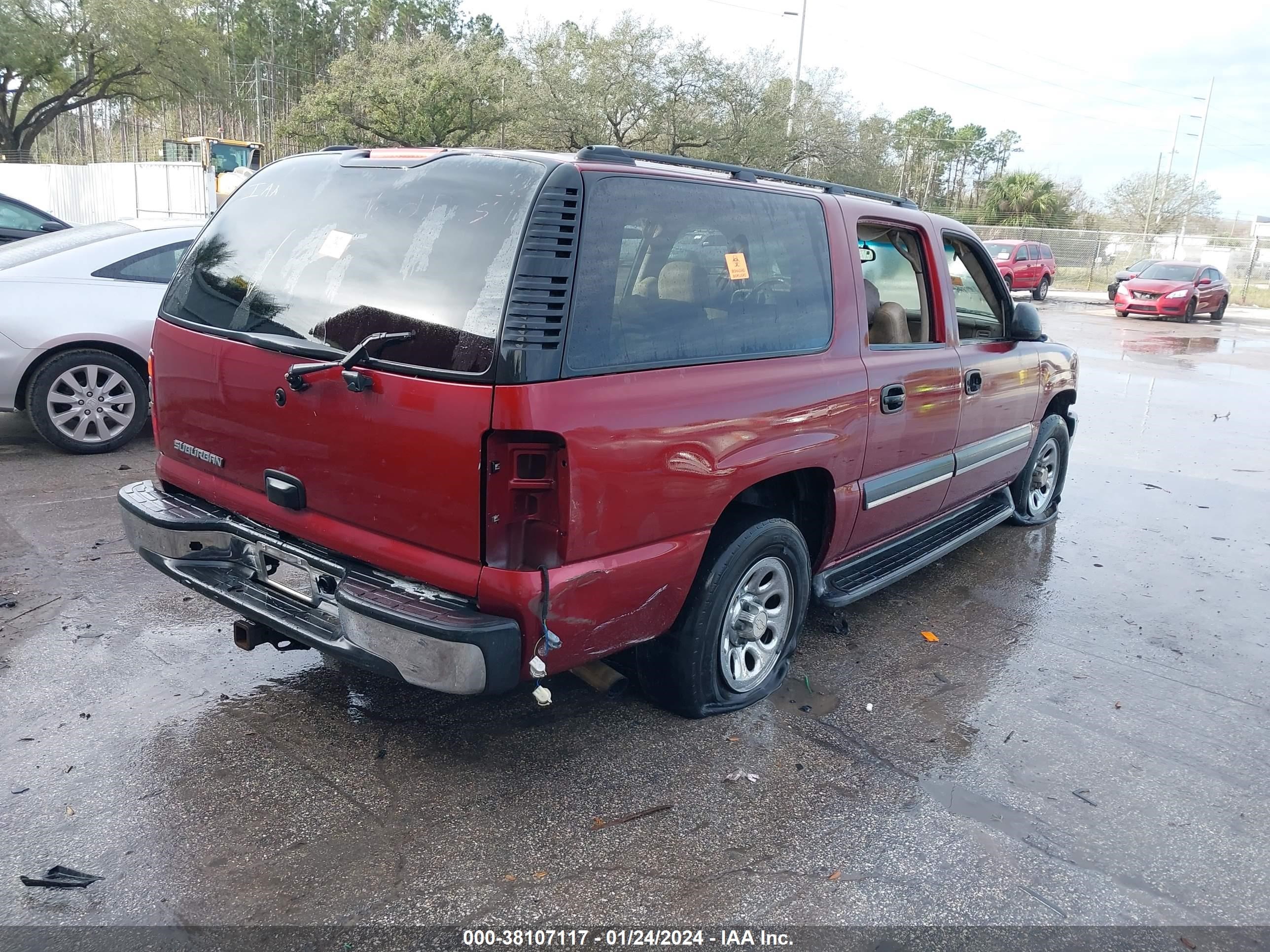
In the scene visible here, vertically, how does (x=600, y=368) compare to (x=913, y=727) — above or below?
above

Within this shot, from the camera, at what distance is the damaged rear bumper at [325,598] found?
265cm

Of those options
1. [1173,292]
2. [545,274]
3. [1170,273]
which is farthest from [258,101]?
[545,274]

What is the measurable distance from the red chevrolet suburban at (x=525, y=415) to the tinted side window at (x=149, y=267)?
3.61 metres

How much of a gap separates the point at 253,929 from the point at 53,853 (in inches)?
27.8

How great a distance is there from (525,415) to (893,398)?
2037mm

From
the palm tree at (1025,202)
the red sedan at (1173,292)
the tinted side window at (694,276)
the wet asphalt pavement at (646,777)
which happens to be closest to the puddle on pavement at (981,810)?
the wet asphalt pavement at (646,777)

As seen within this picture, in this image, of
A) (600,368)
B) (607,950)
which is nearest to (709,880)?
(607,950)

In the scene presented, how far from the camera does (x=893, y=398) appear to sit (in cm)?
405

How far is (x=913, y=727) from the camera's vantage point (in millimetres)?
3656

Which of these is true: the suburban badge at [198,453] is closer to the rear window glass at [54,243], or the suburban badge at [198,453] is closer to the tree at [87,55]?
the rear window glass at [54,243]

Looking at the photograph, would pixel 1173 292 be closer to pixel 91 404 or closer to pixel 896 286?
pixel 896 286

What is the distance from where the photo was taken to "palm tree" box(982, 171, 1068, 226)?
175 feet

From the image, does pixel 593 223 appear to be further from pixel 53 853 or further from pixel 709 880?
pixel 53 853

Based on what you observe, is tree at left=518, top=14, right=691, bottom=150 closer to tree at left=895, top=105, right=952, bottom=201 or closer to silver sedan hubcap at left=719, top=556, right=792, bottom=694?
tree at left=895, top=105, right=952, bottom=201
